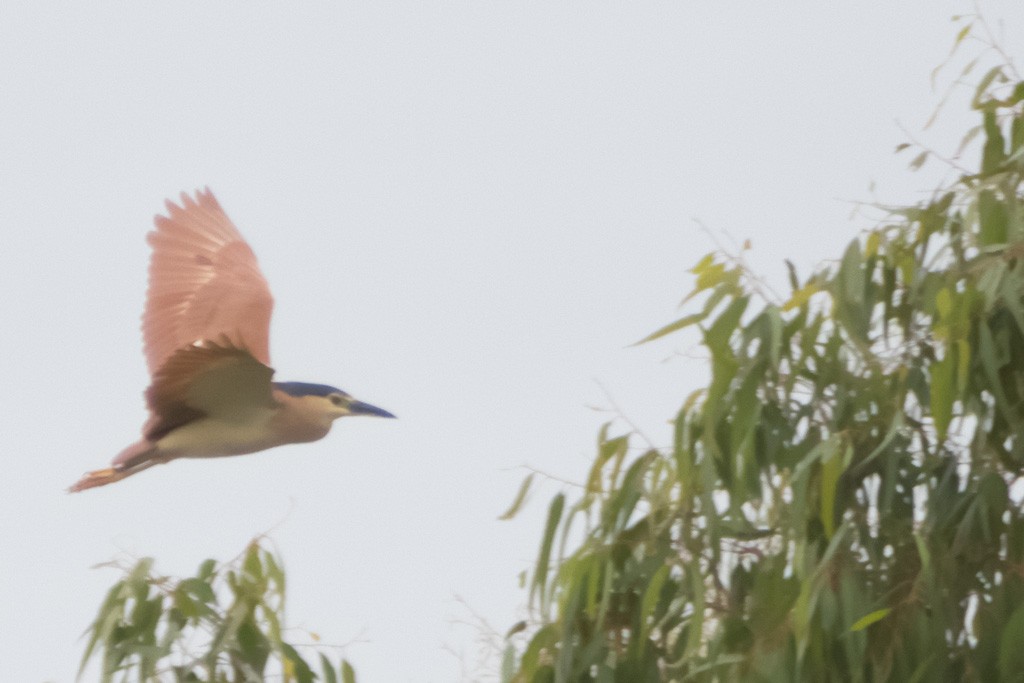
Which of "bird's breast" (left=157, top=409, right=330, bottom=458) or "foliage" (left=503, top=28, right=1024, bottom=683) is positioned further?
"bird's breast" (left=157, top=409, right=330, bottom=458)

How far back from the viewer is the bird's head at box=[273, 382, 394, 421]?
448 centimetres

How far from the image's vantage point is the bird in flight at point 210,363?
4.00 meters

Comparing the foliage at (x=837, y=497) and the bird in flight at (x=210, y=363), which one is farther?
the bird in flight at (x=210, y=363)

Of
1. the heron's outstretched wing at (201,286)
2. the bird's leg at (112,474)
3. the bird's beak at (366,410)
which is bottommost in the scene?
the bird's leg at (112,474)

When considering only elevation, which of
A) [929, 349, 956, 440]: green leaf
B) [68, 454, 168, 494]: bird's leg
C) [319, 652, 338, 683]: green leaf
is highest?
[68, 454, 168, 494]: bird's leg

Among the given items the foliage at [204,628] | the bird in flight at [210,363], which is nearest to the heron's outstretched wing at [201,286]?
the bird in flight at [210,363]

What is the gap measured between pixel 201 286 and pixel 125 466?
678mm

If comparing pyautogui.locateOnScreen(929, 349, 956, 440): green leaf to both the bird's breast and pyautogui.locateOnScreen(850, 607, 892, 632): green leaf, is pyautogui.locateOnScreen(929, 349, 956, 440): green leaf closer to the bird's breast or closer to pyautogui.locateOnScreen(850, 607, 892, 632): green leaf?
pyautogui.locateOnScreen(850, 607, 892, 632): green leaf

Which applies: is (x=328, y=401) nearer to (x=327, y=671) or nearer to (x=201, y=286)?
(x=201, y=286)

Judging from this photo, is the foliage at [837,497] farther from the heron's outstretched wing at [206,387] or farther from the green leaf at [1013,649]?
the heron's outstretched wing at [206,387]

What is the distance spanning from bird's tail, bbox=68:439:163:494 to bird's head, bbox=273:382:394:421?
378 millimetres

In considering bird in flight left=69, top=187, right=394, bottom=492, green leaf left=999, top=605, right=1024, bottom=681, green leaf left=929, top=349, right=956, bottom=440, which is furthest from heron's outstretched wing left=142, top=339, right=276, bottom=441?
green leaf left=999, top=605, right=1024, bottom=681

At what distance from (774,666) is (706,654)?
0.86ft

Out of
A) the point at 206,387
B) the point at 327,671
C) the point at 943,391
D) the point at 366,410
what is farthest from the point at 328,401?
the point at 943,391
